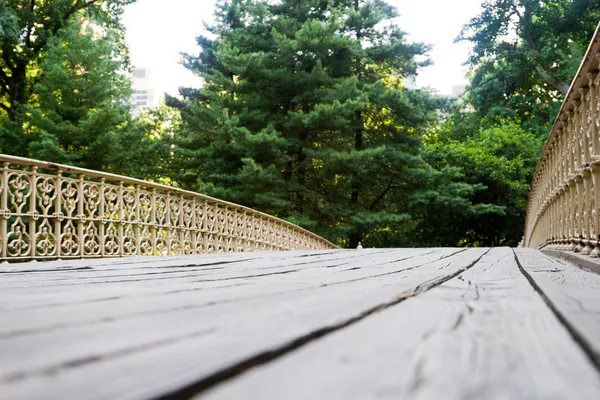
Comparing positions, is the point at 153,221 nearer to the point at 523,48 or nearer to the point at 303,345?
the point at 303,345

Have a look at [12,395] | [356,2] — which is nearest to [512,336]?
[12,395]

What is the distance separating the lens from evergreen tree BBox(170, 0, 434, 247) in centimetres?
1781

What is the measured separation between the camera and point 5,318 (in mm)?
1160

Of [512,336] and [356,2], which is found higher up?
[356,2]

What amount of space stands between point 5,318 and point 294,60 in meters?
19.1

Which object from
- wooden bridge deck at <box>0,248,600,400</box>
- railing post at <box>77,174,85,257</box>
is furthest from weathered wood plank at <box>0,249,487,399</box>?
railing post at <box>77,174,85,257</box>

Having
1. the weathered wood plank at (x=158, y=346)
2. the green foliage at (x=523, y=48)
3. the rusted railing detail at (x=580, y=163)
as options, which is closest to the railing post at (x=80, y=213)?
the rusted railing detail at (x=580, y=163)

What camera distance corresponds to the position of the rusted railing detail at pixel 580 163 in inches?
128

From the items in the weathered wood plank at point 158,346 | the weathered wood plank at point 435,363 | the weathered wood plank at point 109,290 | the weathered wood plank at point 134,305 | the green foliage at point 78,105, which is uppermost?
the green foliage at point 78,105

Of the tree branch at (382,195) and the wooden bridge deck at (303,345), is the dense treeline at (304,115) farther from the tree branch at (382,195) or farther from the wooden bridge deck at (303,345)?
the wooden bridge deck at (303,345)

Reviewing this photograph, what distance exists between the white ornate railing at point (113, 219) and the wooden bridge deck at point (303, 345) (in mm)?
5006

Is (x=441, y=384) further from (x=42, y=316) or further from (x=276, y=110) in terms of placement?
(x=276, y=110)

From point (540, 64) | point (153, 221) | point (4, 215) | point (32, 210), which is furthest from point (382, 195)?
Answer: point (4, 215)

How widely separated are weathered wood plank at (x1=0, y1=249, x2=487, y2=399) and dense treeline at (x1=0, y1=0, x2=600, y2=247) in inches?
609
